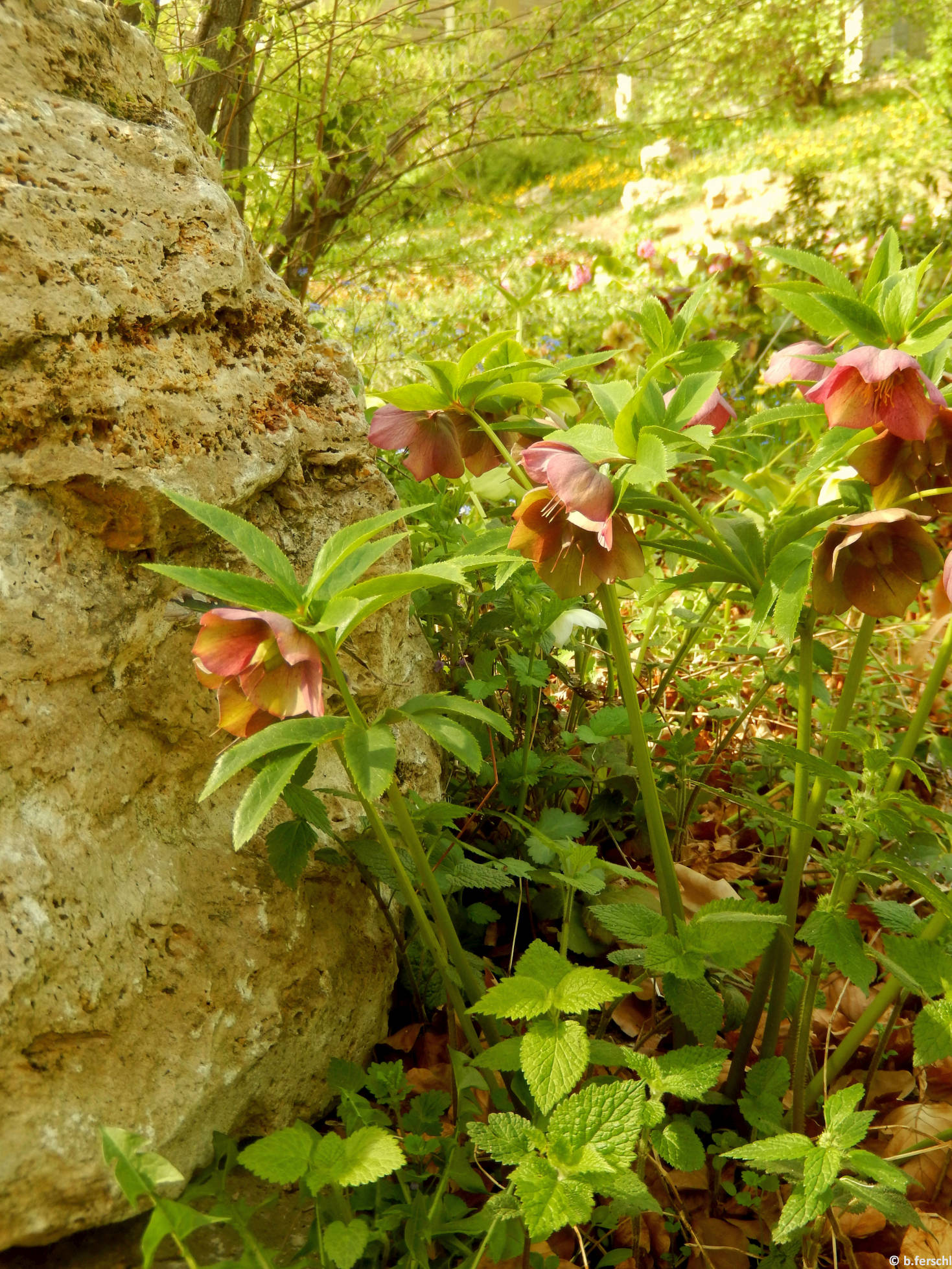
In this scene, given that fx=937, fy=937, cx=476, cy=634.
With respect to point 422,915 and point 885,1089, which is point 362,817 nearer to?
point 422,915

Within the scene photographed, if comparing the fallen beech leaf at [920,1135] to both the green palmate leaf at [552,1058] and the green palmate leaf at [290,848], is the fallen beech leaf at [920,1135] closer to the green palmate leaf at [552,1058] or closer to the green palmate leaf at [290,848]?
the green palmate leaf at [552,1058]

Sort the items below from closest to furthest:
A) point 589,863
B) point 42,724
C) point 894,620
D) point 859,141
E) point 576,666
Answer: point 42,724
point 589,863
point 576,666
point 894,620
point 859,141

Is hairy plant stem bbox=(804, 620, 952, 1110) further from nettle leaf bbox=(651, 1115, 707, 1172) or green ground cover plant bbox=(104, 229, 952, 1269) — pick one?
nettle leaf bbox=(651, 1115, 707, 1172)

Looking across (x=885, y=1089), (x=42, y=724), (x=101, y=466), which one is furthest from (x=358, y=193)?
(x=885, y=1089)

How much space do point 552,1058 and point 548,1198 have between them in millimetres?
113

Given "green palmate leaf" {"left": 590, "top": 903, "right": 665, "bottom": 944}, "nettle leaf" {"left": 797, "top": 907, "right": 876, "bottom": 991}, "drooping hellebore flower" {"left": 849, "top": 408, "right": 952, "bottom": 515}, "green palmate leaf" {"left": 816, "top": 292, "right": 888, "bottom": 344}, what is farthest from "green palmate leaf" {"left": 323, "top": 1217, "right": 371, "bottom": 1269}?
"green palmate leaf" {"left": 816, "top": 292, "right": 888, "bottom": 344}

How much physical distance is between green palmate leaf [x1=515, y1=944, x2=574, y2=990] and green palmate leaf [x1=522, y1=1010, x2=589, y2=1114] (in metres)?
0.05

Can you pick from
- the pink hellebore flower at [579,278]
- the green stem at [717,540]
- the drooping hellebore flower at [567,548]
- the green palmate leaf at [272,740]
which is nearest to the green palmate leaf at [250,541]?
the green palmate leaf at [272,740]

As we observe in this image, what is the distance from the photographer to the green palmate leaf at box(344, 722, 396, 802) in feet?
2.46

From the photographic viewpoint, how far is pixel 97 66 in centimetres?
110

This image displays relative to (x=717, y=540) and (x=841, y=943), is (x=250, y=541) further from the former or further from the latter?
(x=841, y=943)

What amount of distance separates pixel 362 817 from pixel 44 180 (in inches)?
30.9

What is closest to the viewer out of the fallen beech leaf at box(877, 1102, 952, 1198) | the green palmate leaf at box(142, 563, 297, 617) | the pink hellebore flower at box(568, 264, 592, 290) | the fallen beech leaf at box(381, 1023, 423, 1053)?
the green palmate leaf at box(142, 563, 297, 617)

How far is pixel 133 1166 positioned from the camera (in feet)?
2.42
